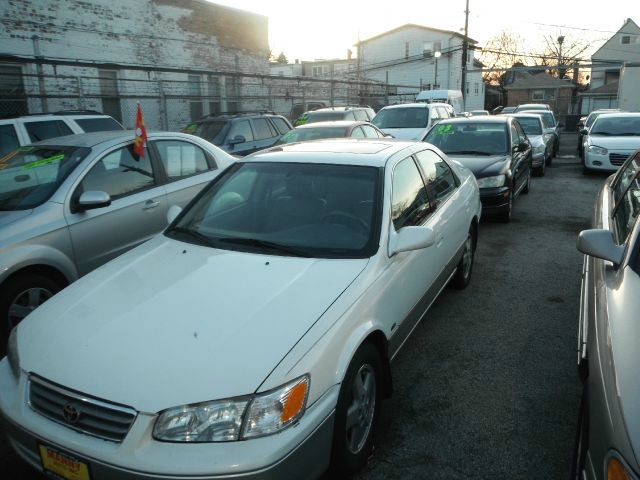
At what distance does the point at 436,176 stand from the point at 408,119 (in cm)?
1059

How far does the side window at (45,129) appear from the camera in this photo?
26.2 ft

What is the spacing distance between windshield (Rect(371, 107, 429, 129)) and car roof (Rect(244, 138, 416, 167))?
34.2 ft

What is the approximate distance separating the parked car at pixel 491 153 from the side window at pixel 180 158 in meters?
4.14

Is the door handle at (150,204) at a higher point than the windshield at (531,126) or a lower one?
lower

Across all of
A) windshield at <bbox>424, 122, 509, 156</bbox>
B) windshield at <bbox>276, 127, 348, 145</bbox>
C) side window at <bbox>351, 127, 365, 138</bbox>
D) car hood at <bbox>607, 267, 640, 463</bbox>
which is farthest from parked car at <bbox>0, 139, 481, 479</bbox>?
side window at <bbox>351, 127, 365, 138</bbox>

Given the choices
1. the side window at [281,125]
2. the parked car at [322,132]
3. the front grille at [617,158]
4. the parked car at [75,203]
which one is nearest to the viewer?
the parked car at [75,203]

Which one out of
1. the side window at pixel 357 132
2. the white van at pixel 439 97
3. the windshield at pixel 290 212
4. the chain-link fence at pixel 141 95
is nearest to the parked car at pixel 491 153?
the side window at pixel 357 132

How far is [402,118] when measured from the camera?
1468cm

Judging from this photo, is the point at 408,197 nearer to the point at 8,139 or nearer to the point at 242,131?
the point at 8,139

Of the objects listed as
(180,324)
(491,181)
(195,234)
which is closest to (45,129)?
(195,234)

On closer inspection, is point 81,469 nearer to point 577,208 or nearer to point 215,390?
point 215,390

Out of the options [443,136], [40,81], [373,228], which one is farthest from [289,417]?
[40,81]

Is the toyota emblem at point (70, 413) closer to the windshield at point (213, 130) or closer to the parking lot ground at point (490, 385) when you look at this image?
the parking lot ground at point (490, 385)

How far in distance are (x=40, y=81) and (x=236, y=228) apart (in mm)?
12597
